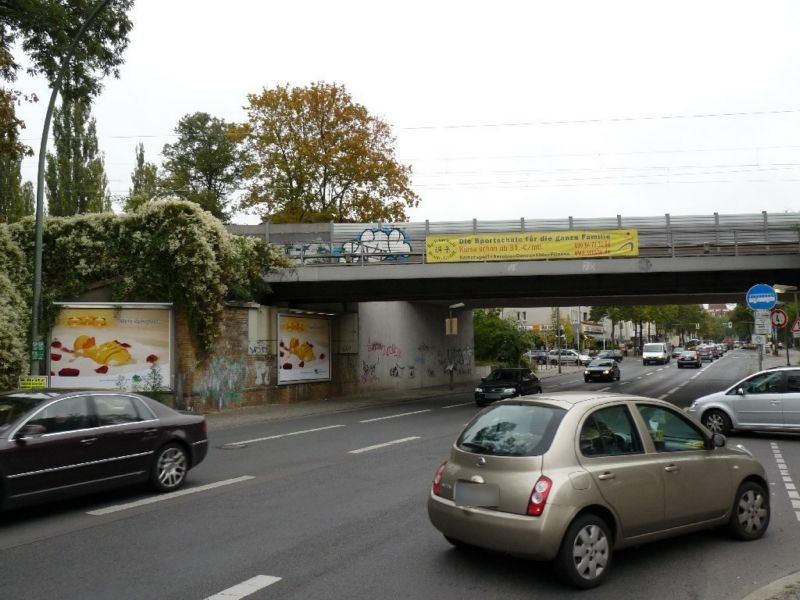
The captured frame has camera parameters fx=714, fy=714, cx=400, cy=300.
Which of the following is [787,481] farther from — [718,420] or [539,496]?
[539,496]

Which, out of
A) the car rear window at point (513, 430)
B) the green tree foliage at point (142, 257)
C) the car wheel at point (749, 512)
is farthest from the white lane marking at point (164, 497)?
the green tree foliage at point (142, 257)

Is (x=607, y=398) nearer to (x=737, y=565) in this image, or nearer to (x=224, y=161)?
(x=737, y=565)

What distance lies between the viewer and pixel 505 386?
82.3 feet

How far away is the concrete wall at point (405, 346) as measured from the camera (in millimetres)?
32312

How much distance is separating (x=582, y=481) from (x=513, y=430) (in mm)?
734

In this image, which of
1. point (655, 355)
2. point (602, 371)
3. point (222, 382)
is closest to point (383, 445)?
point (222, 382)

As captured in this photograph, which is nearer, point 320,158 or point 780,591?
point 780,591

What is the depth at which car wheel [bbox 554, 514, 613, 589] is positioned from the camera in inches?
208

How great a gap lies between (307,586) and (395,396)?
2463 centimetres

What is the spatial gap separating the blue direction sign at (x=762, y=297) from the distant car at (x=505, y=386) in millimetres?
8596

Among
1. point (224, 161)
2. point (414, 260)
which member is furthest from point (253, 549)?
point (224, 161)

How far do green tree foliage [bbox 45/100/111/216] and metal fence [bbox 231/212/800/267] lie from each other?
2409 centimetres

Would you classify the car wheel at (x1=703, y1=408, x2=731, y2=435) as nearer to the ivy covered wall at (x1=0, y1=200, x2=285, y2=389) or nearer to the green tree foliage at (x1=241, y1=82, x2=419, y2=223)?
the ivy covered wall at (x1=0, y1=200, x2=285, y2=389)

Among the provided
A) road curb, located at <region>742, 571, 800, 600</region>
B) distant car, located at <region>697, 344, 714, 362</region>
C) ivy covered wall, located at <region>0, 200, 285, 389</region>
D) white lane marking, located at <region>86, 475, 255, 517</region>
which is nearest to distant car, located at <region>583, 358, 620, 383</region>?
ivy covered wall, located at <region>0, 200, 285, 389</region>
